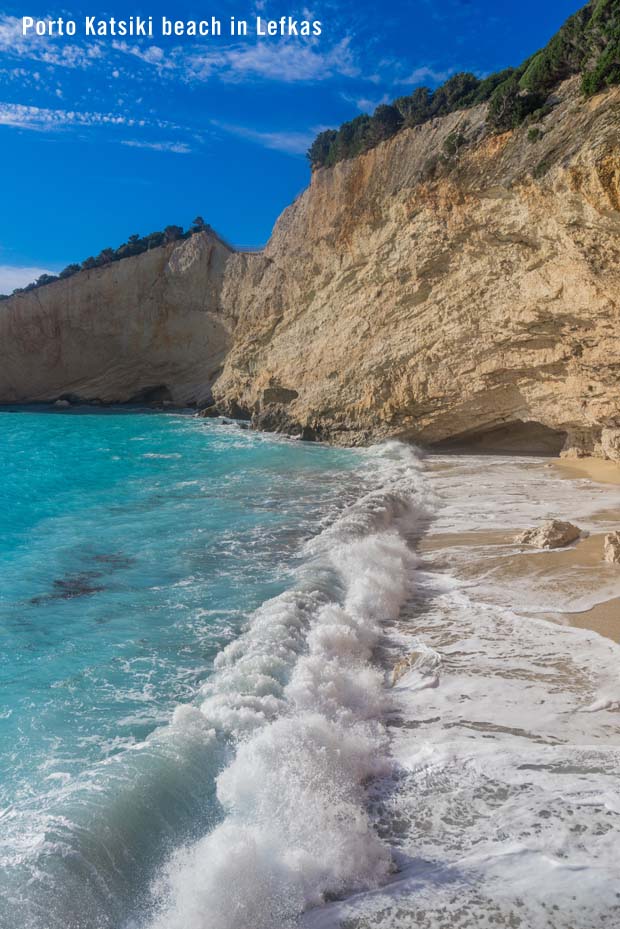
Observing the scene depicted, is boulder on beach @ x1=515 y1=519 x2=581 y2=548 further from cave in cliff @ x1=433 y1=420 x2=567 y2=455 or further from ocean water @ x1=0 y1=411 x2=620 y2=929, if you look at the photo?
cave in cliff @ x1=433 y1=420 x2=567 y2=455

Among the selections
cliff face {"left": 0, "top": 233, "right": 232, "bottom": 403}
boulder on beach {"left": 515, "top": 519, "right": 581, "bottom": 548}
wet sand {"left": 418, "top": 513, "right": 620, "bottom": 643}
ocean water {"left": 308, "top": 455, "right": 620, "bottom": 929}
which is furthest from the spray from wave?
cliff face {"left": 0, "top": 233, "right": 232, "bottom": 403}

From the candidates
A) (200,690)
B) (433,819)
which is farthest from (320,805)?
(200,690)

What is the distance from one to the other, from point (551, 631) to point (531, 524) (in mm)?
4070

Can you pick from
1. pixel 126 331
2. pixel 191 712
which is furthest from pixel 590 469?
pixel 126 331

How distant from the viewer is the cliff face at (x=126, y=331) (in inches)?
1564

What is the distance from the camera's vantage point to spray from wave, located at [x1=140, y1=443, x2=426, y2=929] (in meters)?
3.38

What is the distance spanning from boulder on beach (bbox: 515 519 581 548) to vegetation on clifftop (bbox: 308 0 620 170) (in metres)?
9.25

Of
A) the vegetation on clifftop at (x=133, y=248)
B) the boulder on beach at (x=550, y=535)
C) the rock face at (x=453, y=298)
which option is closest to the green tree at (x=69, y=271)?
the vegetation on clifftop at (x=133, y=248)

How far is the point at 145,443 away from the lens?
78.3 ft

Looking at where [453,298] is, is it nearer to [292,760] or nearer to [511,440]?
[511,440]

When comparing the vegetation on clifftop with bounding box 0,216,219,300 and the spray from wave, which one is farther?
the vegetation on clifftop with bounding box 0,216,219,300

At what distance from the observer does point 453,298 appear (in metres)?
17.4

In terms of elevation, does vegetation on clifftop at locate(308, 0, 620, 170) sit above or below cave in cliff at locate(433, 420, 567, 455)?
above

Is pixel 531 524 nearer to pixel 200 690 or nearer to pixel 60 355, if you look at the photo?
pixel 200 690
